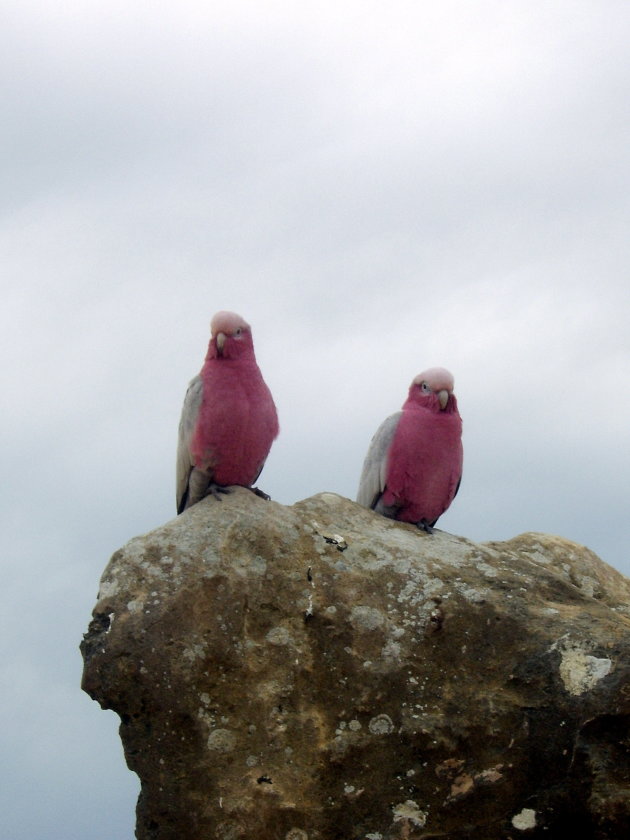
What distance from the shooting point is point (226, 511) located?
7375mm

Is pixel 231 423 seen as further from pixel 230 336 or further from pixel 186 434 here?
pixel 230 336

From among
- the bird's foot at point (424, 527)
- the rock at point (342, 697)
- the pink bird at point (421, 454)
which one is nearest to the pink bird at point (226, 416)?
the rock at point (342, 697)

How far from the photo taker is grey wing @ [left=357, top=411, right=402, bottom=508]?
891 centimetres

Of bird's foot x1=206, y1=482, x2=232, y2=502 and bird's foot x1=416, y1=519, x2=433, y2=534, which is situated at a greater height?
bird's foot x1=206, y1=482, x2=232, y2=502

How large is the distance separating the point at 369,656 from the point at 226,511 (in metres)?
1.44

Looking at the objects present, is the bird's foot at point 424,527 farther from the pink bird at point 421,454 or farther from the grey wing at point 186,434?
the grey wing at point 186,434

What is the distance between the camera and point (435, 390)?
8.77m

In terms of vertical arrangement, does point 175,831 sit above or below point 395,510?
below

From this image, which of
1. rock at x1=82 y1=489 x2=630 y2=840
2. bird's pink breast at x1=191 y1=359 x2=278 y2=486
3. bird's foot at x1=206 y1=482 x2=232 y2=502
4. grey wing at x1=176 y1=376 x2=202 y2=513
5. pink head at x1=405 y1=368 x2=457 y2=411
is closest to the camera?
rock at x1=82 y1=489 x2=630 y2=840

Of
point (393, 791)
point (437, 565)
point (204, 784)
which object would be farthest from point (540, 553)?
point (204, 784)

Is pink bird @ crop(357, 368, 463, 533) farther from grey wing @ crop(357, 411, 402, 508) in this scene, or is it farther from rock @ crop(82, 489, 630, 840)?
rock @ crop(82, 489, 630, 840)

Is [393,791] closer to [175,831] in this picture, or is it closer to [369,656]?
[369,656]

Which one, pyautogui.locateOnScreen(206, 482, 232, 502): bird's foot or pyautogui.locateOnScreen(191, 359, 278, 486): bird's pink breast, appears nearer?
pyautogui.locateOnScreen(206, 482, 232, 502): bird's foot

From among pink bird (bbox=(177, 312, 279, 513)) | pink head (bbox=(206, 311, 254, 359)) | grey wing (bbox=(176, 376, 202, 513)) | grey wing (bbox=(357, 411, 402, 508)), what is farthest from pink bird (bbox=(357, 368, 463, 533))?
grey wing (bbox=(176, 376, 202, 513))
